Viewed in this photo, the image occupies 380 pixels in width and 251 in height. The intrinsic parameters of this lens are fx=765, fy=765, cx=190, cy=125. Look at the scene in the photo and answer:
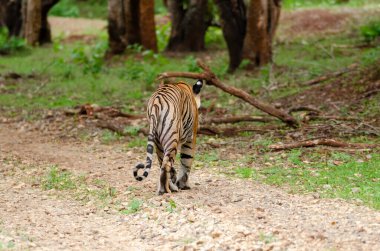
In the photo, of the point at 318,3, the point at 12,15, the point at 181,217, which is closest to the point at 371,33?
the point at 318,3

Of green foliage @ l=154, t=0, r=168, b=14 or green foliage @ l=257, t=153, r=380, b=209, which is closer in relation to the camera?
green foliage @ l=257, t=153, r=380, b=209

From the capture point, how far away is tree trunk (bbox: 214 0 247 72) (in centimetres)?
1597

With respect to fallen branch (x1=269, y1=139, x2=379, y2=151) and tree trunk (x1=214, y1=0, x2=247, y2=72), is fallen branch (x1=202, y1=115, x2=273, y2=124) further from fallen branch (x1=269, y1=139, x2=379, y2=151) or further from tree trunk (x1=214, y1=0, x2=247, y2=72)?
tree trunk (x1=214, y1=0, x2=247, y2=72)

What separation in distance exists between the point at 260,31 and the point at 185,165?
27.7 ft

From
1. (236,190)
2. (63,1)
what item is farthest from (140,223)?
(63,1)

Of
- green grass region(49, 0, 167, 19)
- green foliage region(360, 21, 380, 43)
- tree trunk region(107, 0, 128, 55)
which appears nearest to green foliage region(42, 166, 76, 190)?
tree trunk region(107, 0, 128, 55)

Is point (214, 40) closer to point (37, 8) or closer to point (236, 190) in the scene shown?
point (37, 8)

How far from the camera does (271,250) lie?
19.9ft

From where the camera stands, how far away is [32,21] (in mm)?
21359

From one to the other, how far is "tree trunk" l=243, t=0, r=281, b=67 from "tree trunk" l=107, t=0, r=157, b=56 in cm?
322

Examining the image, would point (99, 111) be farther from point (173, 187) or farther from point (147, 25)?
point (147, 25)

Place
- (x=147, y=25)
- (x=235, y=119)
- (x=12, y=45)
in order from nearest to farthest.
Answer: (x=235, y=119), (x=147, y=25), (x=12, y=45)

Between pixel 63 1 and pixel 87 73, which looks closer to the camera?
pixel 87 73

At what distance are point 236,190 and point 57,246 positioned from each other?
2.27 m
